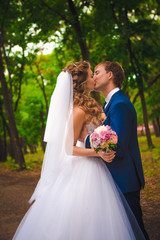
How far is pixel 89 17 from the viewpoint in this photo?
14.1 meters

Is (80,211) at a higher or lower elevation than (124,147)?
lower

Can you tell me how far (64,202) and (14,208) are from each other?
16.5 feet

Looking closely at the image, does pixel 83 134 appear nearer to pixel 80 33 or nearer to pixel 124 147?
pixel 124 147

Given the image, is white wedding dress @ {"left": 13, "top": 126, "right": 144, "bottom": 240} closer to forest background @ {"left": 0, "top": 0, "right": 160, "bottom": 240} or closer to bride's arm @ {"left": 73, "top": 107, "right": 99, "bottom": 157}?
bride's arm @ {"left": 73, "top": 107, "right": 99, "bottom": 157}

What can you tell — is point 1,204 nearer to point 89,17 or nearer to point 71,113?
point 71,113

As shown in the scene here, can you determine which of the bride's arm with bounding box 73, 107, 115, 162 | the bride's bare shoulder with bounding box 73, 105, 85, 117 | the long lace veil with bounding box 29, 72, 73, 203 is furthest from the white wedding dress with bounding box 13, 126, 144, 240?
the bride's bare shoulder with bounding box 73, 105, 85, 117

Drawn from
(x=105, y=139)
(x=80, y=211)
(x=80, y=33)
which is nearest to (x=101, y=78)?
(x=105, y=139)

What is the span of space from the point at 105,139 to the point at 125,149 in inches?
14.5

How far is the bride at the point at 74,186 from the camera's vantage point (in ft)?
8.70

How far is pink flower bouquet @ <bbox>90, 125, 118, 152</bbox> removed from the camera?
101 inches

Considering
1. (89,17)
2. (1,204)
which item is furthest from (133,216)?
(89,17)

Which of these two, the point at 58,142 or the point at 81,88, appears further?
the point at 81,88

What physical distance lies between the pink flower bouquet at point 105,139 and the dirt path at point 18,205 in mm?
2904

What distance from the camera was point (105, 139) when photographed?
2539 millimetres
